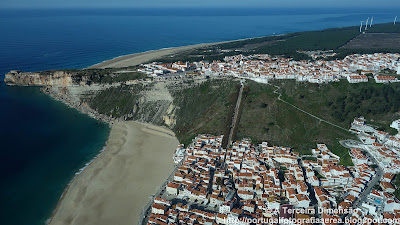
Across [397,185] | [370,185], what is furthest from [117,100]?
[397,185]

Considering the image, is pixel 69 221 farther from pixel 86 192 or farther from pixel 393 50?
pixel 393 50

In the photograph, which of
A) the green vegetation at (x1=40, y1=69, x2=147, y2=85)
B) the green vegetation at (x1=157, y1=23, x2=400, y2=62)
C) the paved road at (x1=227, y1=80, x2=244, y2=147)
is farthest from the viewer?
the green vegetation at (x1=157, y1=23, x2=400, y2=62)

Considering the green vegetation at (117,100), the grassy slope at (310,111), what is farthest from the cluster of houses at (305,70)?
the green vegetation at (117,100)

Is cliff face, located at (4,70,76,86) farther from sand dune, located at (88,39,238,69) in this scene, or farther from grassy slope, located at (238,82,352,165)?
grassy slope, located at (238,82,352,165)

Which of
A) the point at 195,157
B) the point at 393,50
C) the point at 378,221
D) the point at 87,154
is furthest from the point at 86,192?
the point at 393,50

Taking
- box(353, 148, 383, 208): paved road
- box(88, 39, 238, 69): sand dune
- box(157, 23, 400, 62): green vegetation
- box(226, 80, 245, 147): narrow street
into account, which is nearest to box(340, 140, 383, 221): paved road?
box(353, 148, 383, 208): paved road

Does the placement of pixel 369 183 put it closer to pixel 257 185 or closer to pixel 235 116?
pixel 257 185
